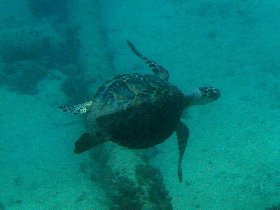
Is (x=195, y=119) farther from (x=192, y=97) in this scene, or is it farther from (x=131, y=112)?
(x=131, y=112)

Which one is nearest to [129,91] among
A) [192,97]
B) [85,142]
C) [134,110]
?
[134,110]

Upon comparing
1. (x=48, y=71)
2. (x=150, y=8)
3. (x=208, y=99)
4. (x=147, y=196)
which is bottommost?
(x=48, y=71)

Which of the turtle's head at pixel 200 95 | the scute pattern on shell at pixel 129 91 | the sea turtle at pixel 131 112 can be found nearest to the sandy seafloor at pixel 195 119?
the turtle's head at pixel 200 95

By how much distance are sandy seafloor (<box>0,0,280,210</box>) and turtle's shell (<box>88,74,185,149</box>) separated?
2.26 metres

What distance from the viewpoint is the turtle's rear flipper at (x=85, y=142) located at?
4277mm

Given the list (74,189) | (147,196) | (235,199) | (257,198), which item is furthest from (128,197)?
(257,198)

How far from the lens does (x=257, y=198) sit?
6.18 meters

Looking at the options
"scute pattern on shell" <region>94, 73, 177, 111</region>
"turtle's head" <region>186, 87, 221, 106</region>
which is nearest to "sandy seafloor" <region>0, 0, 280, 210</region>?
"turtle's head" <region>186, 87, 221, 106</region>

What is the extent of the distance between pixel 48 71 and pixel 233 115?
6475mm

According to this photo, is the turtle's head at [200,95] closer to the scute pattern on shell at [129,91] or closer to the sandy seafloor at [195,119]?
the scute pattern on shell at [129,91]

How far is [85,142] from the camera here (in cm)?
430

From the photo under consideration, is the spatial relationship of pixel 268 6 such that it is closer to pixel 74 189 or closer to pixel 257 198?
pixel 257 198

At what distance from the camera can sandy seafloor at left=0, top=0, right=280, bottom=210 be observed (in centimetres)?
645

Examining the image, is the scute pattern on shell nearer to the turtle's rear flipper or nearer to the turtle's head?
the turtle's rear flipper
